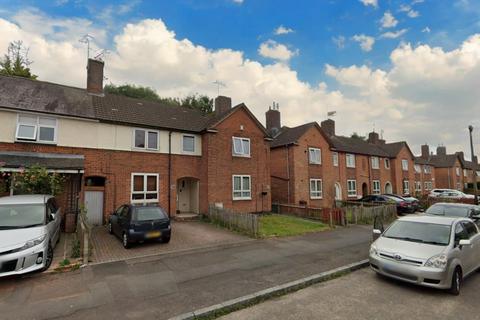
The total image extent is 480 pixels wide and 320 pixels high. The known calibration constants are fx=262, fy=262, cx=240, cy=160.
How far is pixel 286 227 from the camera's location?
1458 centimetres

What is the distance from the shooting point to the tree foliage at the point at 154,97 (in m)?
35.3

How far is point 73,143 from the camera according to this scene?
1388 cm

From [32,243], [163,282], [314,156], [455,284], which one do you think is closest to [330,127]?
[314,156]

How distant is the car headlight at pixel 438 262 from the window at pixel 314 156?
59.5ft

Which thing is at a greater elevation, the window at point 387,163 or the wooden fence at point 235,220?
the window at point 387,163

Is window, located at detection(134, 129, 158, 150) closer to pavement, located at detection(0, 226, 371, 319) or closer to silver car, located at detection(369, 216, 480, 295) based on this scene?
pavement, located at detection(0, 226, 371, 319)

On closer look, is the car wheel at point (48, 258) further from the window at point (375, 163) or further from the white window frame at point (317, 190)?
the window at point (375, 163)

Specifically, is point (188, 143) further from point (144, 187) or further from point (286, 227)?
point (286, 227)

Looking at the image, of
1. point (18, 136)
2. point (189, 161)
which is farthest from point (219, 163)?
point (18, 136)

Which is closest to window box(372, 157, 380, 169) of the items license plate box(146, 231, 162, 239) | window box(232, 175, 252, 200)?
window box(232, 175, 252, 200)

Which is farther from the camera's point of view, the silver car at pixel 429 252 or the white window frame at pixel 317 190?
the white window frame at pixel 317 190

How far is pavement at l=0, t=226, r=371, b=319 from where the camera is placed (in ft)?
17.3

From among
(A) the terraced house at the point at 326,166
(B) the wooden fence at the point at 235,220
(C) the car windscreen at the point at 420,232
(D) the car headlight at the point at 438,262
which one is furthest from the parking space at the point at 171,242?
(A) the terraced house at the point at 326,166

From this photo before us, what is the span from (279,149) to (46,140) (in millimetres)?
17331
